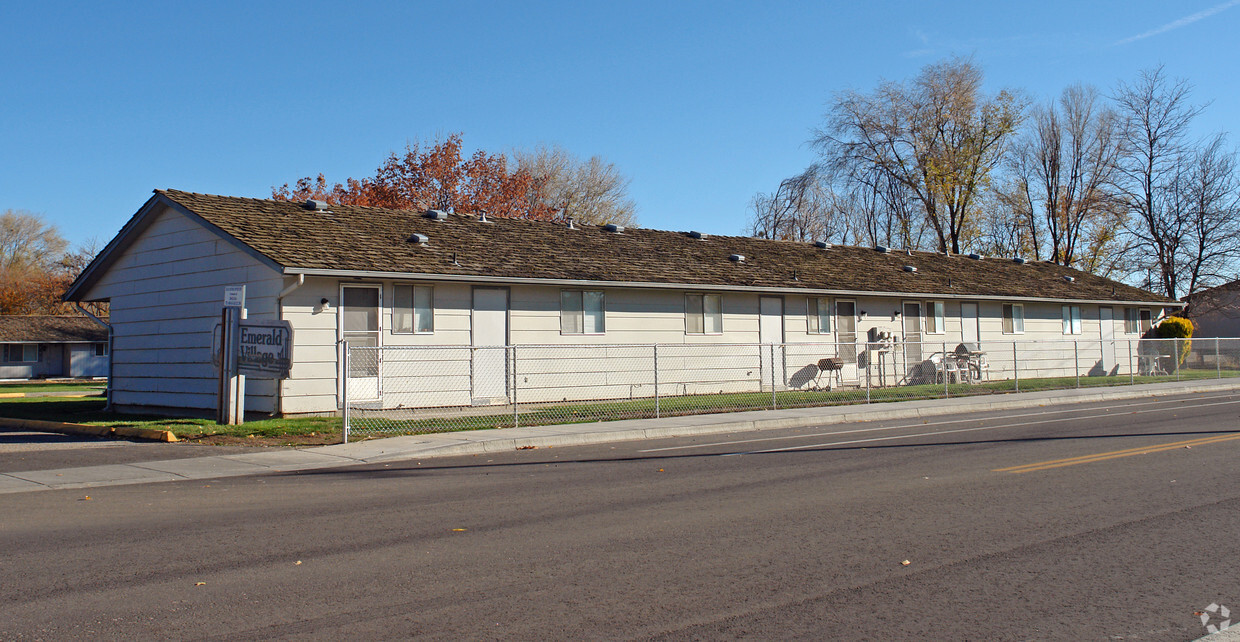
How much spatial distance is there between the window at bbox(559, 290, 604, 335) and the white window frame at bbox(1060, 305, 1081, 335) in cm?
2027

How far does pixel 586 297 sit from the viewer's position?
2259cm

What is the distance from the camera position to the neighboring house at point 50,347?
180ft

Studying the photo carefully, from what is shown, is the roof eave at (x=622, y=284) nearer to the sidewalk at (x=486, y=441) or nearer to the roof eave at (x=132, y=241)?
the roof eave at (x=132, y=241)

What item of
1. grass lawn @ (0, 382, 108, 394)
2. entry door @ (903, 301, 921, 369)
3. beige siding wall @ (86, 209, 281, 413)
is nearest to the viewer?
beige siding wall @ (86, 209, 281, 413)

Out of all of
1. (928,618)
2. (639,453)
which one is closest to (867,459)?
(639,453)

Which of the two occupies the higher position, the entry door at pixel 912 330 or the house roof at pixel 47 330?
the house roof at pixel 47 330

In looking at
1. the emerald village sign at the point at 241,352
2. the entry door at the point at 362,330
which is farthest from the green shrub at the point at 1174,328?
the emerald village sign at the point at 241,352

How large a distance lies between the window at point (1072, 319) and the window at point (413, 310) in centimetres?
2481

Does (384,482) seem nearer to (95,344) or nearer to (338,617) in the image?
(338,617)

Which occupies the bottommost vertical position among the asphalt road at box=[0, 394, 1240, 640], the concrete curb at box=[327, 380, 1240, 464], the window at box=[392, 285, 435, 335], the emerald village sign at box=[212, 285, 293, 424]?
the asphalt road at box=[0, 394, 1240, 640]

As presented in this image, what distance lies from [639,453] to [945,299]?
19.5 meters

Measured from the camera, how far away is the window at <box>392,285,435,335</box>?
1973 centimetres

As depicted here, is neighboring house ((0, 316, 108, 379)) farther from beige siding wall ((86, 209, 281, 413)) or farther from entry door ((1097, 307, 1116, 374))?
entry door ((1097, 307, 1116, 374))

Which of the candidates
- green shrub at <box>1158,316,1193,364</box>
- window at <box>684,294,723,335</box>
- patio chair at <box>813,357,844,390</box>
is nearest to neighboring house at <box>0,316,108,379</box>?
window at <box>684,294,723,335</box>
